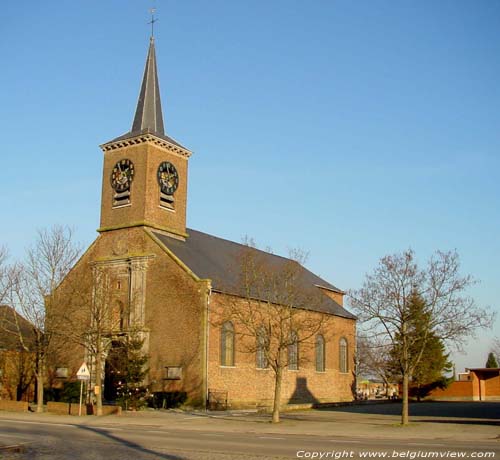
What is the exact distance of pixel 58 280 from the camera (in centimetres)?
3991

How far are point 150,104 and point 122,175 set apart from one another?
6143 millimetres

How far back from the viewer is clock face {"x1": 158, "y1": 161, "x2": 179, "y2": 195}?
46.9 meters

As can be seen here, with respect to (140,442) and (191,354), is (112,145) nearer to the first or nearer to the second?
(191,354)

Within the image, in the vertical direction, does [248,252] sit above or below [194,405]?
above

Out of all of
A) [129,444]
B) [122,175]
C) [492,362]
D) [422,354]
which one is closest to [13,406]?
[122,175]

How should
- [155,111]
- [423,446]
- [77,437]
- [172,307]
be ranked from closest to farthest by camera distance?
[423,446] → [77,437] → [172,307] → [155,111]

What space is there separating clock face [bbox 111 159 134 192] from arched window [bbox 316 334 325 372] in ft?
65.0

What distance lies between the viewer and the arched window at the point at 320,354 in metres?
53.8

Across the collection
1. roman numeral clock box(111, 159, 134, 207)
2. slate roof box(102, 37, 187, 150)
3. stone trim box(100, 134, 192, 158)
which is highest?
slate roof box(102, 37, 187, 150)

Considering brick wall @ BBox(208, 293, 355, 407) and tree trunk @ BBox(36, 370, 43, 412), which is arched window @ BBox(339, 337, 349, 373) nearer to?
brick wall @ BBox(208, 293, 355, 407)

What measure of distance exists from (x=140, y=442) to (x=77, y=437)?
2798 millimetres

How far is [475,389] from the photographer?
208ft

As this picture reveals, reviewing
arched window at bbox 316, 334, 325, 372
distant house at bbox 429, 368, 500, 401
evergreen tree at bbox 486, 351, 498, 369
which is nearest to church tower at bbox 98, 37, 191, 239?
arched window at bbox 316, 334, 325, 372

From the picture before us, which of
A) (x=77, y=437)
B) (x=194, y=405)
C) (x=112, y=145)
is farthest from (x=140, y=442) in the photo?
(x=112, y=145)
